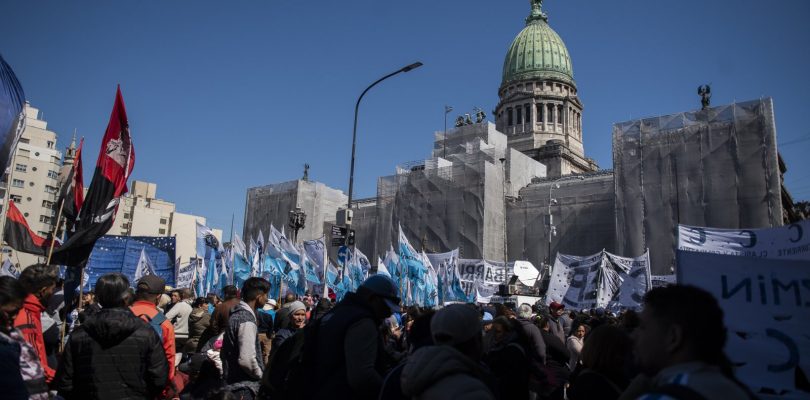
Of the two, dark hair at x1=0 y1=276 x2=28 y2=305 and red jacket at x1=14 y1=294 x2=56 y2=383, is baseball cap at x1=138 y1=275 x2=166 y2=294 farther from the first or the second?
dark hair at x1=0 y1=276 x2=28 y2=305

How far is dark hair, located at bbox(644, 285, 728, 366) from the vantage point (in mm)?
2021

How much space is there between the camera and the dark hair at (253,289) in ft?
19.4

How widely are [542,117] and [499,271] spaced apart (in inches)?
1690

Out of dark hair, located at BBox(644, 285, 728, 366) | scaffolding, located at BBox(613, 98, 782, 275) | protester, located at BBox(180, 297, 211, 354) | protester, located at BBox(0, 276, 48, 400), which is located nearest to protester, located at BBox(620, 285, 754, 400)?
dark hair, located at BBox(644, 285, 728, 366)

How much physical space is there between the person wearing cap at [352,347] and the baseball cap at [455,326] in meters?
0.68

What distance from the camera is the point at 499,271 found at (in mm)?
31281

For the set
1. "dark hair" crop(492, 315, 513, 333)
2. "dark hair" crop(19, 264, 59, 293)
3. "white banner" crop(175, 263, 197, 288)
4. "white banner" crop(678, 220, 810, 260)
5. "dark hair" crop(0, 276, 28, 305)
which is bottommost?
"dark hair" crop(492, 315, 513, 333)

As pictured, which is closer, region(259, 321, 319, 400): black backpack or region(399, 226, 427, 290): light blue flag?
region(259, 321, 319, 400): black backpack

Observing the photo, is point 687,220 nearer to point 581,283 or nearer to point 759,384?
point 581,283

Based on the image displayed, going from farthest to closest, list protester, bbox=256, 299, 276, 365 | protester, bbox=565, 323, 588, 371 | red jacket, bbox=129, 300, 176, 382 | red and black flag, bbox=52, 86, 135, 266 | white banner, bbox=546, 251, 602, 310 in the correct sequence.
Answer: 1. white banner, bbox=546, 251, 602, 310
2. protester, bbox=565, 323, 588, 371
3. red and black flag, bbox=52, 86, 135, 266
4. protester, bbox=256, 299, 276, 365
5. red jacket, bbox=129, 300, 176, 382

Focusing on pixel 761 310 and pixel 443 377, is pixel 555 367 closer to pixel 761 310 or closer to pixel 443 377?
pixel 761 310

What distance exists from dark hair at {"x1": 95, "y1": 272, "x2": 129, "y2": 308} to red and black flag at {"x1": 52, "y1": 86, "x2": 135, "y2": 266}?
4.03m

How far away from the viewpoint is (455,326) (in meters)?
3.15

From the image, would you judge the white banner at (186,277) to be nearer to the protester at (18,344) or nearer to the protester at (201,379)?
the protester at (201,379)
